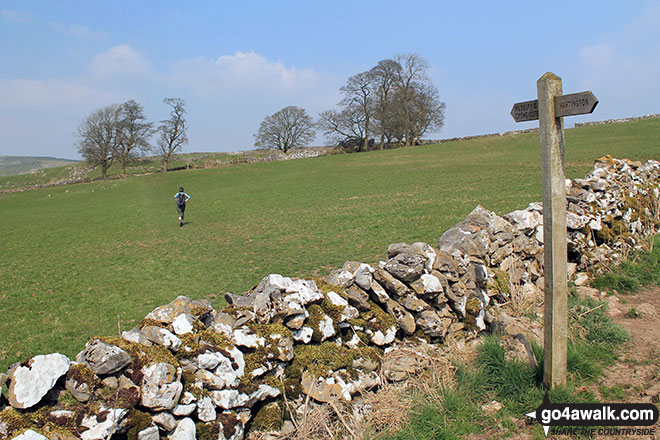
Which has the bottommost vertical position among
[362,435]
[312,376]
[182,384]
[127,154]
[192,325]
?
[362,435]

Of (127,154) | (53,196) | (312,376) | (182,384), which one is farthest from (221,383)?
(127,154)

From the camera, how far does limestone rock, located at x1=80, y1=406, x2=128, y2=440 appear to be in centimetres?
338

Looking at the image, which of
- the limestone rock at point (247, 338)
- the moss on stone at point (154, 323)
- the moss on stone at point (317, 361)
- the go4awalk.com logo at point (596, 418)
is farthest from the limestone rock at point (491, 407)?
the moss on stone at point (154, 323)

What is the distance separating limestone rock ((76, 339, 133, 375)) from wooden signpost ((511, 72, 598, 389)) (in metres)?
4.21

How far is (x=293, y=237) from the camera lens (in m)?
14.8

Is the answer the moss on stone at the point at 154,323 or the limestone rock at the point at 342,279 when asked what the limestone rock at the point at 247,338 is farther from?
the limestone rock at the point at 342,279

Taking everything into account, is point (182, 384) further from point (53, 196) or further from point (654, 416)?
point (53, 196)

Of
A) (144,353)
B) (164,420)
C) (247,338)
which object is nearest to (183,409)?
(164,420)

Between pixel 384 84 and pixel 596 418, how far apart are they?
6171cm

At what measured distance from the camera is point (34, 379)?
135 inches

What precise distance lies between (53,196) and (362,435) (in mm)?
41774

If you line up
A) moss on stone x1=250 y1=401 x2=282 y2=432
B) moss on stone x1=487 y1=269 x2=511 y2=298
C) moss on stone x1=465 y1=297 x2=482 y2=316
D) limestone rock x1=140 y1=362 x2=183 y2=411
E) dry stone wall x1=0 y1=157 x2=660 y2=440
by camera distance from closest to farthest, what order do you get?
dry stone wall x1=0 y1=157 x2=660 y2=440, limestone rock x1=140 y1=362 x2=183 y2=411, moss on stone x1=250 y1=401 x2=282 y2=432, moss on stone x1=465 y1=297 x2=482 y2=316, moss on stone x1=487 y1=269 x2=511 y2=298

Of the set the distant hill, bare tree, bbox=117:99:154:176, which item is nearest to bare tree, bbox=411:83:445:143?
bare tree, bbox=117:99:154:176

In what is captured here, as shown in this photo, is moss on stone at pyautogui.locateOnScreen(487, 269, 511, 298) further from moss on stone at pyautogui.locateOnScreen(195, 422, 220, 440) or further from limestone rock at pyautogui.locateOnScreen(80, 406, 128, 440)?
limestone rock at pyautogui.locateOnScreen(80, 406, 128, 440)
